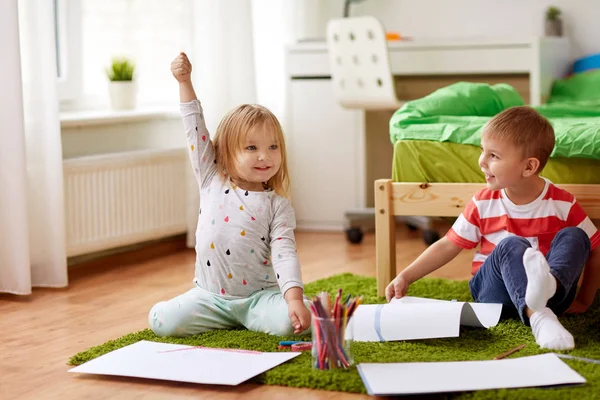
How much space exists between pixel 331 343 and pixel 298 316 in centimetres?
15

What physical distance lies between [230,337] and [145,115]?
1.59 m

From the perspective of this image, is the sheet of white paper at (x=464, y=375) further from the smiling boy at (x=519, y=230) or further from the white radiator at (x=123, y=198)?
the white radiator at (x=123, y=198)

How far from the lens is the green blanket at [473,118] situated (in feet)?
7.40

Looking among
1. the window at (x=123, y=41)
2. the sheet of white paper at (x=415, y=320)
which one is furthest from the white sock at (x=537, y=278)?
the window at (x=123, y=41)

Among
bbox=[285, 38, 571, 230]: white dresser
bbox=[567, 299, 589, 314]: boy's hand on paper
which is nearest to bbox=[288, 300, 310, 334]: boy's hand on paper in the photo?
bbox=[567, 299, 589, 314]: boy's hand on paper

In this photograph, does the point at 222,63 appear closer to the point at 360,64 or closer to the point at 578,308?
the point at 360,64

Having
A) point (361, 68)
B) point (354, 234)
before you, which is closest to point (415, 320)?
point (354, 234)

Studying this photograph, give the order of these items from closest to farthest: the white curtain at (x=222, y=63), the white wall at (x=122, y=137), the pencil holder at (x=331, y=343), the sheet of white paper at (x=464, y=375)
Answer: the sheet of white paper at (x=464, y=375), the pencil holder at (x=331, y=343), the white wall at (x=122, y=137), the white curtain at (x=222, y=63)

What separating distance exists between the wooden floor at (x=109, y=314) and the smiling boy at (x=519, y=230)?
1.83 feet

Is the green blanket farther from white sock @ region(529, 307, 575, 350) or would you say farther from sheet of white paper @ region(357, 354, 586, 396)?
sheet of white paper @ region(357, 354, 586, 396)

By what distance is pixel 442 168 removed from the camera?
2.43 meters

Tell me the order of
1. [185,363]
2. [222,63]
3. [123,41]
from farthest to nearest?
1. [123,41]
2. [222,63]
3. [185,363]

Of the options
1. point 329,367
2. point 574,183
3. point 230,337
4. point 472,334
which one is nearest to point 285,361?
point 329,367

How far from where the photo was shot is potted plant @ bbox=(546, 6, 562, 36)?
3893 millimetres
